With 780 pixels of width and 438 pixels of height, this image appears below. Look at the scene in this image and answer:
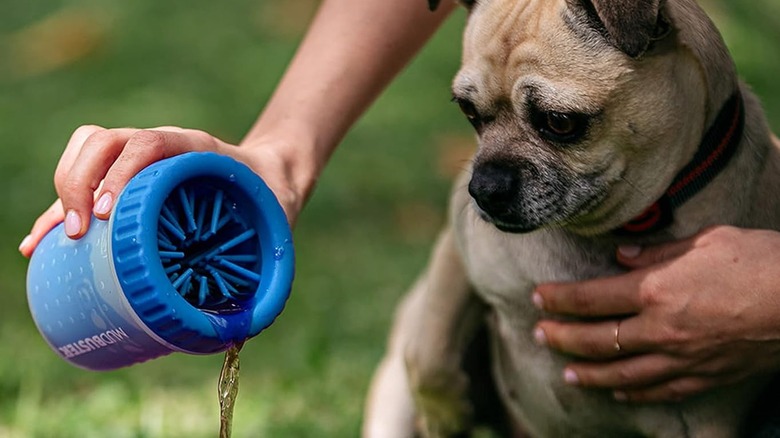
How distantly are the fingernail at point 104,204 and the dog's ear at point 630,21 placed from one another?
110 cm

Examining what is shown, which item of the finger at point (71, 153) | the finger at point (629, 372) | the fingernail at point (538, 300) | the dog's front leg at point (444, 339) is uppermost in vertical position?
the finger at point (71, 153)

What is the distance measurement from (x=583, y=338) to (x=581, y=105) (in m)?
0.59

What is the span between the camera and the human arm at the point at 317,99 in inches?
106

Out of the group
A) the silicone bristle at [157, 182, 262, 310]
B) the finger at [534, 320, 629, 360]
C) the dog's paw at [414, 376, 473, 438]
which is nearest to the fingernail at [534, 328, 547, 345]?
the finger at [534, 320, 629, 360]

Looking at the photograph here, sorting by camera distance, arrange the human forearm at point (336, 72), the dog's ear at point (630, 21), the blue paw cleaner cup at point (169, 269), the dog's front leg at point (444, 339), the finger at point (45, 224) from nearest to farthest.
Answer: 1. the blue paw cleaner cup at point (169, 269)
2. the dog's ear at point (630, 21)
3. the finger at point (45, 224)
4. the human forearm at point (336, 72)
5. the dog's front leg at point (444, 339)

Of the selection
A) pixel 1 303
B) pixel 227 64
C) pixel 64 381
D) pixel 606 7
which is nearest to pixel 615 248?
pixel 606 7

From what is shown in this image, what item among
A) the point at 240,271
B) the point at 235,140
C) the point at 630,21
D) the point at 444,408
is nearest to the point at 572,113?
the point at 630,21

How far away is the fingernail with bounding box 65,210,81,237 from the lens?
2.41m

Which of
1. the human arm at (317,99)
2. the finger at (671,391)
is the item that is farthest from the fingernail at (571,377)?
the human arm at (317,99)

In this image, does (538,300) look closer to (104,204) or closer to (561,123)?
(561,123)

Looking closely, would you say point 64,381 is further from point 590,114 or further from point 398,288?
point 590,114

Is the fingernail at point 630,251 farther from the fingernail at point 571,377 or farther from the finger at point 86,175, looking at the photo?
the finger at point 86,175

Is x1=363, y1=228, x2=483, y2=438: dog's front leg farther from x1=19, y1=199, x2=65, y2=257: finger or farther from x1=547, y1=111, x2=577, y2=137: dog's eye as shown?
x1=19, y1=199, x2=65, y2=257: finger

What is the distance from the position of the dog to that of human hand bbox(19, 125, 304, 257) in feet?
1.85
